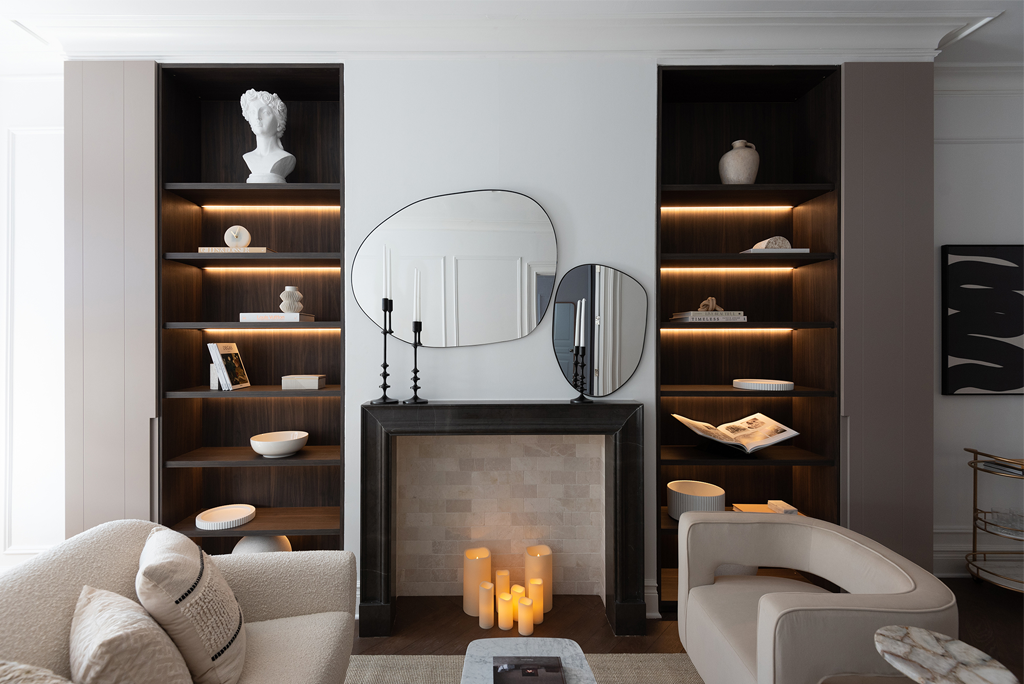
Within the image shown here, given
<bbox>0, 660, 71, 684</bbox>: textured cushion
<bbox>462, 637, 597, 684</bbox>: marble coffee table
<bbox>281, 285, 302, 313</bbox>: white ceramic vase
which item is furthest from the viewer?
<bbox>281, 285, 302, 313</bbox>: white ceramic vase

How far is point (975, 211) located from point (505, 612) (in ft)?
10.5

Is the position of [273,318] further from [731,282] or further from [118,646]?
[731,282]

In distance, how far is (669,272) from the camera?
2.71m

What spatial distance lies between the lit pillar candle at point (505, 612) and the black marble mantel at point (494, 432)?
18.3 inches

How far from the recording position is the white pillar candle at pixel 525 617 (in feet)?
7.02

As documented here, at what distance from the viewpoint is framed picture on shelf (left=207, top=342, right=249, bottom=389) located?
238cm

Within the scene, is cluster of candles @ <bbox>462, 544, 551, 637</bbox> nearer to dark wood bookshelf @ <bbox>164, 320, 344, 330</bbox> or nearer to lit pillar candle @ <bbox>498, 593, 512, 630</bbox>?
lit pillar candle @ <bbox>498, 593, 512, 630</bbox>

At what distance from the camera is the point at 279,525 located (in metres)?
2.39

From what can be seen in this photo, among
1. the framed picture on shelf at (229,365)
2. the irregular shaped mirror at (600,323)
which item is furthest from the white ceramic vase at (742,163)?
the framed picture on shelf at (229,365)

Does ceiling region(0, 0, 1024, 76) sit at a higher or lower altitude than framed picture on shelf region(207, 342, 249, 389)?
higher

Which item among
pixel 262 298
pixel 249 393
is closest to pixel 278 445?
pixel 249 393

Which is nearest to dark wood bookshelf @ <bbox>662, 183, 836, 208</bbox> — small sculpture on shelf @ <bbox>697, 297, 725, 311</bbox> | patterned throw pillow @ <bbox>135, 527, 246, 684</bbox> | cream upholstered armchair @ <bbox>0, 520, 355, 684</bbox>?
small sculpture on shelf @ <bbox>697, 297, 725, 311</bbox>

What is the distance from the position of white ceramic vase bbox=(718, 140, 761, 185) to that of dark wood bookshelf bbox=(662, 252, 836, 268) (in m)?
0.38

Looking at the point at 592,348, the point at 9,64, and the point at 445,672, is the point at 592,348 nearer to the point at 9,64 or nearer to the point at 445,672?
the point at 445,672
